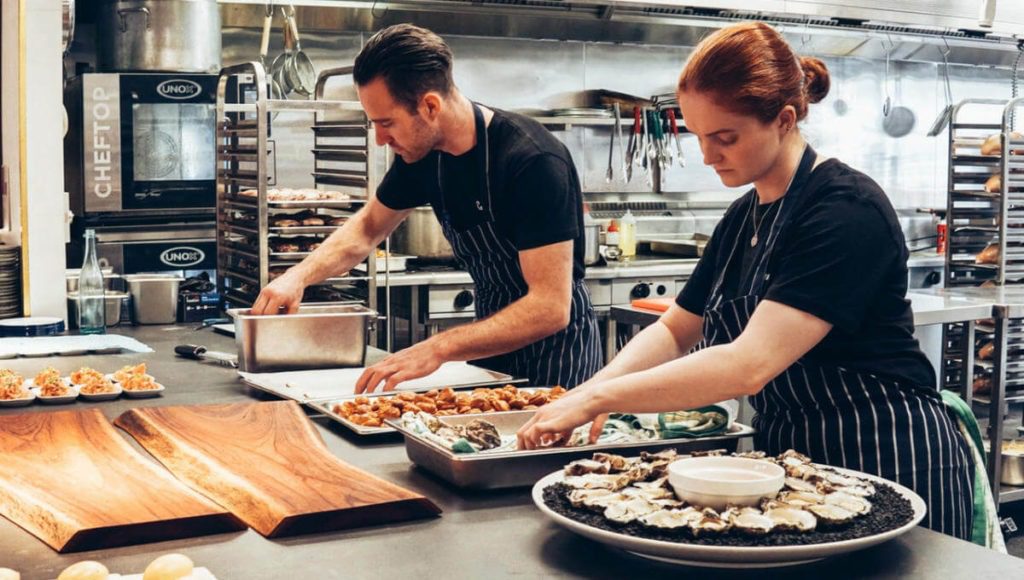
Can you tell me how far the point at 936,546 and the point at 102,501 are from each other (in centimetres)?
113

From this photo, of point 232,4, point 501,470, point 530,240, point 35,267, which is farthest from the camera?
point 232,4

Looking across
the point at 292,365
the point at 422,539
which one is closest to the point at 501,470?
the point at 422,539

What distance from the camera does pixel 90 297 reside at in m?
3.64

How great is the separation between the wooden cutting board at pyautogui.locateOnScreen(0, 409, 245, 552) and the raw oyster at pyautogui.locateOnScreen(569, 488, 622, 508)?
464 mm

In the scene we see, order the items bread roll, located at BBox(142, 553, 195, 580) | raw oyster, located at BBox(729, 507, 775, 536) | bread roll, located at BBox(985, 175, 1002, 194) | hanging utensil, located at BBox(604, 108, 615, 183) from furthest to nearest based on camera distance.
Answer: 1. hanging utensil, located at BBox(604, 108, 615, 183)
2. bread roll, located at BBox(985, 175, 1002, 194)
3. raw oyster, located at BBox(729, 507, 775, 536)
4. bread roll, located at BBox(142, 553, 195, 580)

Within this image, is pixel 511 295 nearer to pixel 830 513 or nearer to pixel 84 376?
pixel 84 376

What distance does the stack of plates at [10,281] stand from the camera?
12.5 feet

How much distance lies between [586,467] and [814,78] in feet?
2.89

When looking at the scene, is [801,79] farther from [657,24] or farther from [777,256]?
[657,24]

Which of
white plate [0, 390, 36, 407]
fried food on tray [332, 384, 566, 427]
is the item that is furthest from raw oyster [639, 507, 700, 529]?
white plate [0, 390, 36, 407]

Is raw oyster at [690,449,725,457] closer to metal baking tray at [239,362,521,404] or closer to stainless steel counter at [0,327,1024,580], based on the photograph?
stainless steel counter at [0,327,1024,580]

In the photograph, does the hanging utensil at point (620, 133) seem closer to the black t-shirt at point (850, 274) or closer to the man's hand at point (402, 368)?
the man's hand at point (402, 368)

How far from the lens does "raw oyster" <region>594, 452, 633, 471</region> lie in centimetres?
168

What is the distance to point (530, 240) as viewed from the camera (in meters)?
2.76
